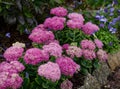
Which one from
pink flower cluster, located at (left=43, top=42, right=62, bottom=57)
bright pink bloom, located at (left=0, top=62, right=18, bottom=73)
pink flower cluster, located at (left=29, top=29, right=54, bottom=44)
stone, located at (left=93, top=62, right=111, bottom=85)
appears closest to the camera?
bright pink bloom, located at (left=0, top=62, right=18, bottom=73)

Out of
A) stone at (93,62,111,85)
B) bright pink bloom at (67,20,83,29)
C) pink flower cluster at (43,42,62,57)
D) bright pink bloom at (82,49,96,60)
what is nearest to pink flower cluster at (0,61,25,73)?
pink flower cluster at (43,42,62,57)

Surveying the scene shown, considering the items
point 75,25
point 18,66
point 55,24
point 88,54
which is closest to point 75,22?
point 75,25

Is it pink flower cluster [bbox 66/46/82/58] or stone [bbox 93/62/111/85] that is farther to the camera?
stone [bbox 93/62/111/85]

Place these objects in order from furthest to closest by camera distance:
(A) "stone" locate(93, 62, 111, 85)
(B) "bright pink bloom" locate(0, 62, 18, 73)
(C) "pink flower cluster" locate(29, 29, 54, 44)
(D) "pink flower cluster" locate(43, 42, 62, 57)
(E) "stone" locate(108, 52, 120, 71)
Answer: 1. (E) "stone" locate(108, 52, 120, 71)
2. (A) "stone" locate(93, 62, 111, 85)
3. (C) "pink flower cluster" locate(29, 29, 54, 44)
4. (D) "pink flower cluster" locate(43, 42, 62, 57)
5. (B) "bright pink bloom" locate(0, 62, 18, 73)

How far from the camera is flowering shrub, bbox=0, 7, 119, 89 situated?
3168 mm

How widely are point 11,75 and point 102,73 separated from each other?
1.48 m

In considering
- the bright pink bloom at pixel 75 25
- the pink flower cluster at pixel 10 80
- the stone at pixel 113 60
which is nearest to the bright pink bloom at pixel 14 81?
the pink flower cluster at pixel 10 80

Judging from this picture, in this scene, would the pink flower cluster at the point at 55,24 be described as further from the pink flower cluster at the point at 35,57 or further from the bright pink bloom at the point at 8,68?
the bright pink bloom at the point at 8,68

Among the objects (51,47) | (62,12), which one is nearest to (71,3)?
(62,12)

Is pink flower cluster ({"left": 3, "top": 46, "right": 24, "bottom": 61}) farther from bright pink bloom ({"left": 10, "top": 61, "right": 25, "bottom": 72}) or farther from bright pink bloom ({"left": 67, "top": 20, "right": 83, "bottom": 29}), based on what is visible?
bright pink bloom ({"left": 67, "top": 20, "right": 83, "bottom": 29})

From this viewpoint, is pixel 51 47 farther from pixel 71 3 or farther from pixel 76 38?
pixel 71 3

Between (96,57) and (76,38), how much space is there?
31 cm

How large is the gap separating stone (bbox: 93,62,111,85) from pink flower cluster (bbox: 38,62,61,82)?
3.48ft

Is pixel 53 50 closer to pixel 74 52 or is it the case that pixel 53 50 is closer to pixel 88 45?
pixel 74 52
